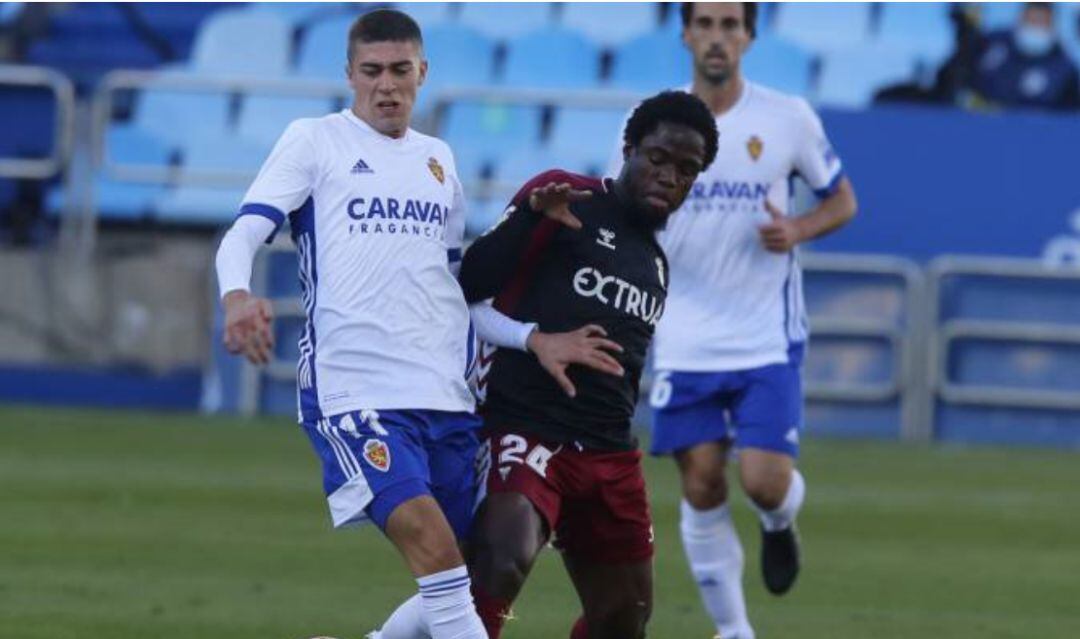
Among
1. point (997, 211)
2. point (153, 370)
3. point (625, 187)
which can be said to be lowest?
point (153, 370)

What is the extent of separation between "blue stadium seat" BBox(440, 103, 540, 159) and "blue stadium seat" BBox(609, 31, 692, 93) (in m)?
0.96

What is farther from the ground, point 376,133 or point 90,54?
point 376,133

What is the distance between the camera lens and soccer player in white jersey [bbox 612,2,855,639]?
9.77 metres

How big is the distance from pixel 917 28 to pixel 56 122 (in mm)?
7186

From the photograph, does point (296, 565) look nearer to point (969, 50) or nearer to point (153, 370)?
point (153, 370)

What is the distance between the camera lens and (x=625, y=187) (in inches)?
302

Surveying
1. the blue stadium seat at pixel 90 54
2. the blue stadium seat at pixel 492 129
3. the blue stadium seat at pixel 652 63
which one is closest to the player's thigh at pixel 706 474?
the blue stadium seat at pixel 492 129

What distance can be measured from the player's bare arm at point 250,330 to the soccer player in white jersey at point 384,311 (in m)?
0.36

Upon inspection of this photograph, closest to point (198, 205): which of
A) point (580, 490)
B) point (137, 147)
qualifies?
point (137, 147)

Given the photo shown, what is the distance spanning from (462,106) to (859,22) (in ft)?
12.0

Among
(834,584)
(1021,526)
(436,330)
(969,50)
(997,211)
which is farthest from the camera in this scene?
(969,50)

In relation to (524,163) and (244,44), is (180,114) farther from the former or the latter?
(524,163)

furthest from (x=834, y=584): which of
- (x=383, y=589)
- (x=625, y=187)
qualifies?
(x=625, y=187)

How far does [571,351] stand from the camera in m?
7.34
